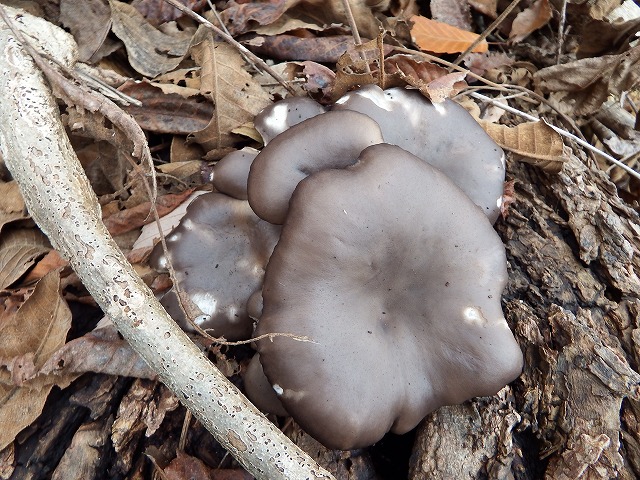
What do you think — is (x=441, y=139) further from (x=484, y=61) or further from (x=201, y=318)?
(x=201, y=318)

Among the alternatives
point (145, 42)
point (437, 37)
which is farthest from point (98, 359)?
point (437, 37)

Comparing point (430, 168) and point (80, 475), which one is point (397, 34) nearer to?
point (430, 168)

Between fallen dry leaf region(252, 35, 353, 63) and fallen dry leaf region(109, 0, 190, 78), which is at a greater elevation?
fallen dry leaf region(252, 35, 353, 63)

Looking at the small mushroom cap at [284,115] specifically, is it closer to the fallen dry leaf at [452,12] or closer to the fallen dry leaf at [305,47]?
the fallen dry leaf at [305,47]

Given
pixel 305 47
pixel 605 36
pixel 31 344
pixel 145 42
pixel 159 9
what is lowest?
pixel 31 344

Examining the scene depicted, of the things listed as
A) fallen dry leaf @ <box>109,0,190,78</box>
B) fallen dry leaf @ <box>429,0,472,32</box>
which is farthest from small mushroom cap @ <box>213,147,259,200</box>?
fallen dry leaf @ <box>429,0,472,32</box>

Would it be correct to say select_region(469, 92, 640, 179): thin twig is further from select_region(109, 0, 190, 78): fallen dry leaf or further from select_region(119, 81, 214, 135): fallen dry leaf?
select_region(109, 0, 190, 78): fallen dry leaf

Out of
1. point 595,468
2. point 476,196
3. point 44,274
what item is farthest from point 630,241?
point 44,274
